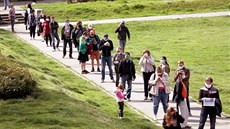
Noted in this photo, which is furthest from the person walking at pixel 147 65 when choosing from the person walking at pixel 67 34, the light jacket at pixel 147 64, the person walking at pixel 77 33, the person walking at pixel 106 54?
the person walking at pixel 67 34

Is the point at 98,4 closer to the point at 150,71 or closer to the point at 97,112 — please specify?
the point at 150,71

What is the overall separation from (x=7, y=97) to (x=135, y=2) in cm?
3248

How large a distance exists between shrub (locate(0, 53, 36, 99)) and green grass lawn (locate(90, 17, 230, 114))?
6.48m

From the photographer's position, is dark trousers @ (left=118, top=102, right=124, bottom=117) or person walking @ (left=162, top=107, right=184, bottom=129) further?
dark trousers @ (left=118, top=102, right=124, bottom=117)

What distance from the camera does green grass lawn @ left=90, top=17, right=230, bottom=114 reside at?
1044 inches

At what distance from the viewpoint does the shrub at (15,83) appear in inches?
671

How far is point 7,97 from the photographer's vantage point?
17.1m

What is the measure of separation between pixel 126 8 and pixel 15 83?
3026cm

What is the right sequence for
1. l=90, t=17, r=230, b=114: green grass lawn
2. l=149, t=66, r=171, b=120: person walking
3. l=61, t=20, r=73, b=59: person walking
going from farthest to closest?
l=61, t=20, r=73, b=59: person walking < l=90, t=17, r=230, b=114: green grass lawn < l=149, t=66, r=171, b=120: person walking

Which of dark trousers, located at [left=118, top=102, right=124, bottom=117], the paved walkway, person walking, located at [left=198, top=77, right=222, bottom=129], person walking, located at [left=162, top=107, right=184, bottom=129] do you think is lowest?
the paved walkway

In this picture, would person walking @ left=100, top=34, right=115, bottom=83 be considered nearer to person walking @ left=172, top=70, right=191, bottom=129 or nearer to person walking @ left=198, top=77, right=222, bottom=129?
person walking @ left=172, top=70, right=191, bottom=129

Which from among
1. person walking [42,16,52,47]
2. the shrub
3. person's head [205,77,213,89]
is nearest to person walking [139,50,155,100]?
person's head [205,77,213,89]

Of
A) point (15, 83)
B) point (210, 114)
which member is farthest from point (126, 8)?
point (15, 83)

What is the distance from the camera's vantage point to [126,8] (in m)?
46.8
